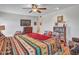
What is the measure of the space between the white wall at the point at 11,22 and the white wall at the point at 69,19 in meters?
0.16

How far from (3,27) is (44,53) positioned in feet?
1.84

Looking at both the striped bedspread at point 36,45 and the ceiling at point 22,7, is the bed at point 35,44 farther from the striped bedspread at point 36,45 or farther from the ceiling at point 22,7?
the ceiling at point 22,7

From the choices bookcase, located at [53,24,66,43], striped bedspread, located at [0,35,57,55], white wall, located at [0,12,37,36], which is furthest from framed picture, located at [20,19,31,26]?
bookcase, located at [53,24,66,43]

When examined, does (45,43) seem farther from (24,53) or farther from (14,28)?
(14,28)

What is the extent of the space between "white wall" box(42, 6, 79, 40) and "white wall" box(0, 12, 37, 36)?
0.16 m

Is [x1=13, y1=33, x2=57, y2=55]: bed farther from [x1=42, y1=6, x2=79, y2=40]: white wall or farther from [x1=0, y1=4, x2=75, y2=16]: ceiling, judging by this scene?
[x1=0, y1=4, x2=75, y2=16]: ceiling

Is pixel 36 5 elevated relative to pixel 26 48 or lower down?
→ elevated

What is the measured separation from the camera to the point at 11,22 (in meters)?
1.24

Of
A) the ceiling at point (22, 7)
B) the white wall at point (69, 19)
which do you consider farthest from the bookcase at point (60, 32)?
the ceiling at point (22, 7)

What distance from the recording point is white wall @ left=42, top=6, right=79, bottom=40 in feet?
3.96

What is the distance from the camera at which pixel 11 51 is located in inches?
48.3

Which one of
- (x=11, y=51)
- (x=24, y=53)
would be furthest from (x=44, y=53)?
(x=11, y=51)

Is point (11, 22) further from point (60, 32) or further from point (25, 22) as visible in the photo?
point (60, 32)

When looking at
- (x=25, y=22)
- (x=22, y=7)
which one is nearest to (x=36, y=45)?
(x=25, y=22)
